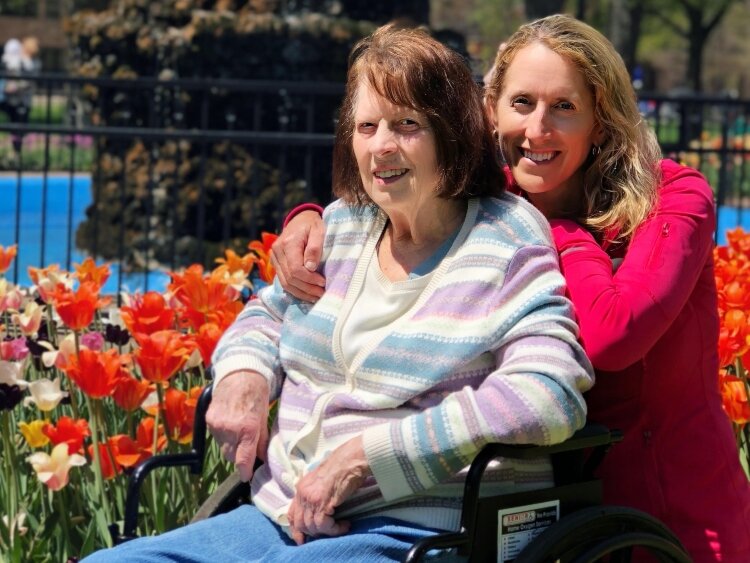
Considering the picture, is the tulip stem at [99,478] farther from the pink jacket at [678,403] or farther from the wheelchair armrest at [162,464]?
the pink jacket at [678,403]

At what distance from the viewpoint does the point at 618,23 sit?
31.3 meters

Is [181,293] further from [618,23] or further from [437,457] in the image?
[618,23]

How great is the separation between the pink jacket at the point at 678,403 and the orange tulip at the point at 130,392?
1167 mm

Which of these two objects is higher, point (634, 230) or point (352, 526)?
point (634, 230)

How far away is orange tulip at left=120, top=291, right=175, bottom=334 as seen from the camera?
336 cm

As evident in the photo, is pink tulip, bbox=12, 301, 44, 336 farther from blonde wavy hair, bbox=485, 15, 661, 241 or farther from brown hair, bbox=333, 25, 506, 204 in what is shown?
blonde wavy hair, bbox=485, 15, 661, 241

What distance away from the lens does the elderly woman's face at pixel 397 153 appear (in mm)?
2545

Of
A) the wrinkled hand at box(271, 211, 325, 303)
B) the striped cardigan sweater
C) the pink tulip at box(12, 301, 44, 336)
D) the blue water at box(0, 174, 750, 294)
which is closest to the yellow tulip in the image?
the pink tulip at box(12, 301, 44, 336)

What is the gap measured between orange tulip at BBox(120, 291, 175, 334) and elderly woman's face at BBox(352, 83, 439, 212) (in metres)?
0.99

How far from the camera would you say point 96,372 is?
317cm

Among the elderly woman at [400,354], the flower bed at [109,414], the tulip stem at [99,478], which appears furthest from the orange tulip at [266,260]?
the elderly woman at [400,354]

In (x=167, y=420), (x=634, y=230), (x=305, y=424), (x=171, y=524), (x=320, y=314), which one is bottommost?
(x=171, y=524)

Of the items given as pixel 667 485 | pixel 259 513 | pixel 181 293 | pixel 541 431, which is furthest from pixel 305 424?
pixel 181 293

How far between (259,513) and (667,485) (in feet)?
2.61
